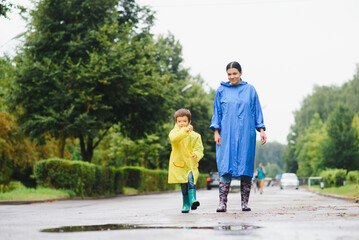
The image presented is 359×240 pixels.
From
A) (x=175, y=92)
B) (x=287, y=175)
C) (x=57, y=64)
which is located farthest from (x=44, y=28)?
(x=287, y=175)

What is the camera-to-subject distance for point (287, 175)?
49.7 m

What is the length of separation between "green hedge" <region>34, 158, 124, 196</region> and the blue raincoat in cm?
1225

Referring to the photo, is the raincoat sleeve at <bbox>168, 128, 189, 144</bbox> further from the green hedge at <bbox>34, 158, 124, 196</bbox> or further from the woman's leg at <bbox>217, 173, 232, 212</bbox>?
the green hedge at <bbox>34, 158, 124, 196</bbox>

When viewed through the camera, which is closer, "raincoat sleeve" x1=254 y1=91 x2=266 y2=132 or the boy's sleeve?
"raincoat sleeve" x1=254 y1=91 x2=266 y2=132

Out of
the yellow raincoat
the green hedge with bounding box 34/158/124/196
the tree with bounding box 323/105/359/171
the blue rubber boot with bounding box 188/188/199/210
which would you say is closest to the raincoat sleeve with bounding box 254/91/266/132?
the yellow raincoat

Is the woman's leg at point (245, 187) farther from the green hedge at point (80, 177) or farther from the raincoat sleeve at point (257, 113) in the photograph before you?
the green hedge at point (80, 177)

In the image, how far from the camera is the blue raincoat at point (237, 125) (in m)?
7.21

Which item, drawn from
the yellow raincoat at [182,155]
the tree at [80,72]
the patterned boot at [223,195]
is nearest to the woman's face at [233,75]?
the yellow raincoat at [182,155]

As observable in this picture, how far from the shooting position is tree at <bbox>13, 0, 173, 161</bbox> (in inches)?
795

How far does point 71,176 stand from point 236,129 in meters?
12.7

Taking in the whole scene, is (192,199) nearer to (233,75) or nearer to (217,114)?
(217,114)

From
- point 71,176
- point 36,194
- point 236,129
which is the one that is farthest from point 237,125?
point 71,176

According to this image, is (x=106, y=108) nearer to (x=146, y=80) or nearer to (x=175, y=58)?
(x=146, y=80)

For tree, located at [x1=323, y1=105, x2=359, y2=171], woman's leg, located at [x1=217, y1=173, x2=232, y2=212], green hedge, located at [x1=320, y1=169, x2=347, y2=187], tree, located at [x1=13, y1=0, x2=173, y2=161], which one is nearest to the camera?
woman's leg, located at [x1=217, y1=173, x2=232, y2=212]
